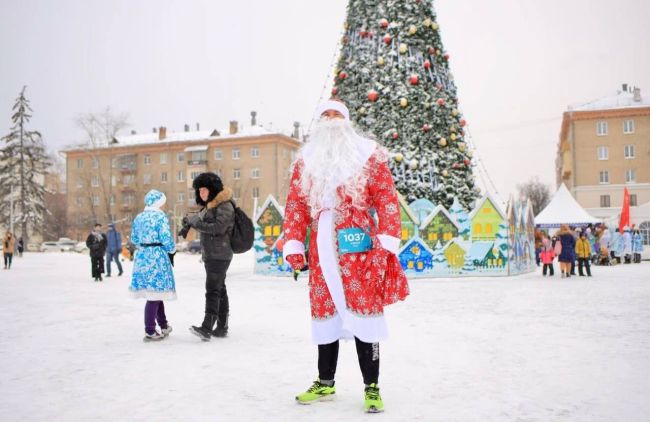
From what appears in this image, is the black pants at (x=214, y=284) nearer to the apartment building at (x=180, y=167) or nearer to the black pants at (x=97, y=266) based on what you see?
the black pants at (x=97, y=266)

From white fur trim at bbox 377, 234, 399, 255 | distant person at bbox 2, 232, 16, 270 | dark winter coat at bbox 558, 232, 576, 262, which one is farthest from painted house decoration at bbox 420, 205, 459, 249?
distant person at bbox 2, 232, 16, 270

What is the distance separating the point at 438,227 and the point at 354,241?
12793mm

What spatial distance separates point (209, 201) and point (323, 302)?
3.10 m

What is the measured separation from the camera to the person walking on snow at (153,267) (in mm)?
6699

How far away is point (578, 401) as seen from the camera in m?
4.08

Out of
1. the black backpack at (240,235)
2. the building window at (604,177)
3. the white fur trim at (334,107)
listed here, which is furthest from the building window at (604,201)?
the white fur trim at (334,107)

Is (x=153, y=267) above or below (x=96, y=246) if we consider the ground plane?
below

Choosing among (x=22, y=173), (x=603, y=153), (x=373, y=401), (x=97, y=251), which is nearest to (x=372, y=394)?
(x=373, y=401)

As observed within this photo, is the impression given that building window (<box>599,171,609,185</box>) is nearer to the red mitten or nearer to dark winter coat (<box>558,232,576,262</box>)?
dark winter coat (<box>558,232,576,262</box>)

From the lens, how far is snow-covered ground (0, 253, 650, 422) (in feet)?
13.0

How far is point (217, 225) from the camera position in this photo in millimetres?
6609

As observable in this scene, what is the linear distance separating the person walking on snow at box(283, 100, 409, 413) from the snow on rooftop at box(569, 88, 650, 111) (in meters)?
61.2

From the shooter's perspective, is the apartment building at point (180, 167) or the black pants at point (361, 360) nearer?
the black pants at point (361, 360)

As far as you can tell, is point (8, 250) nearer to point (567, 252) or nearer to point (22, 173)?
point (567, 252)
